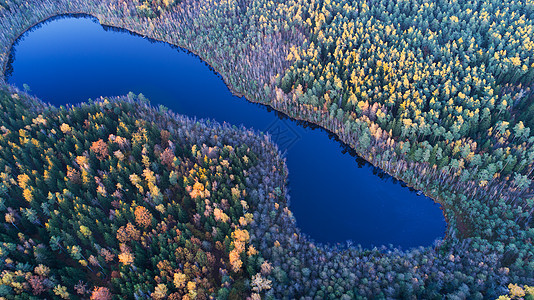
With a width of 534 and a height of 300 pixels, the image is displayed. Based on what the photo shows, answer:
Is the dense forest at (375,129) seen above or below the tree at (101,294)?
above

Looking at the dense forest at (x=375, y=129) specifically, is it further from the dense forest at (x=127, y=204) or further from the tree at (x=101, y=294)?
the tree at (x=101, y=294)

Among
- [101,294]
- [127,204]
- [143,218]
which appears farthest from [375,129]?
[101,294]

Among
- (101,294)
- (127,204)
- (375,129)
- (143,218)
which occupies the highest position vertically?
(375,129)

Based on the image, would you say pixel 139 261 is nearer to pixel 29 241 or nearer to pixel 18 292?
pixel 18 292

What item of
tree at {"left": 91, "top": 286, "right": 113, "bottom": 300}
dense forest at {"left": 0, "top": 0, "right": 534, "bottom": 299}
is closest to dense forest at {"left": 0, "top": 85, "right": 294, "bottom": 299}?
tree at {"left": 91, "top": 286, "right": 113, "bottom": 300}

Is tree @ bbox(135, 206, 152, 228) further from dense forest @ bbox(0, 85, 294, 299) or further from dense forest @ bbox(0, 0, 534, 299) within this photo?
dense forest @ bbox(0, 0, 534, 299)

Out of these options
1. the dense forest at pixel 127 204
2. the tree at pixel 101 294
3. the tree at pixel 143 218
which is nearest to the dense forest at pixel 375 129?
the dense forest at pixel 127 204

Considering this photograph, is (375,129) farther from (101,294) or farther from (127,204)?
(101,294)

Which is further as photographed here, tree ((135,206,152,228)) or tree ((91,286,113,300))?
tree ((135,206,152,228))
